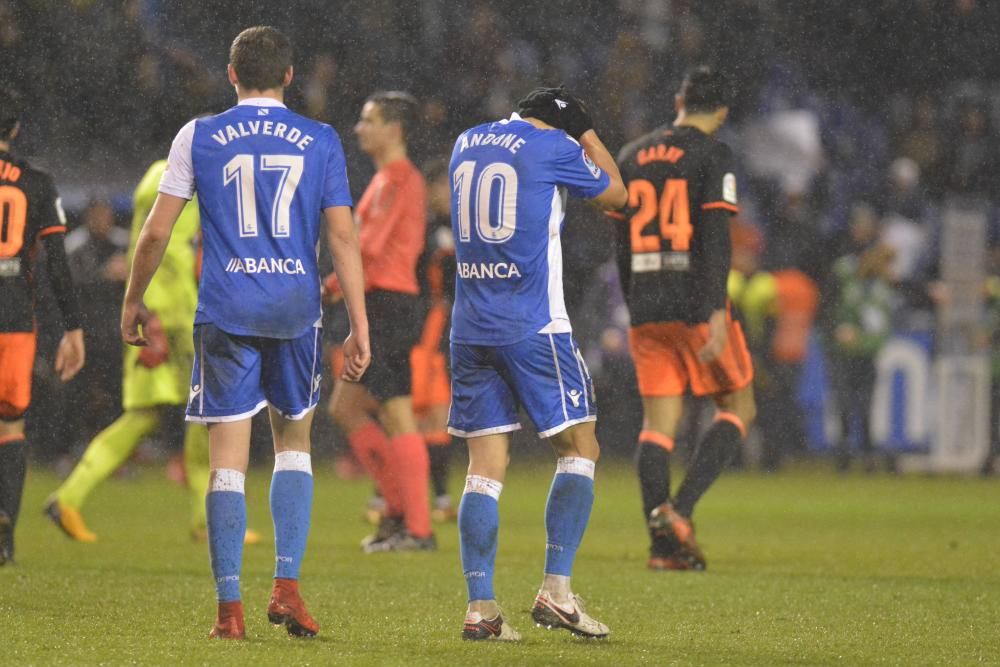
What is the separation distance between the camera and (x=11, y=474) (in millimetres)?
8016

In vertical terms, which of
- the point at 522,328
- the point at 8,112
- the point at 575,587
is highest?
the point at 8,112

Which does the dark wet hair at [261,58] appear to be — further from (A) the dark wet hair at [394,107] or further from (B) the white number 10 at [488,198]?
(A) the dark wet hair at [394,107]

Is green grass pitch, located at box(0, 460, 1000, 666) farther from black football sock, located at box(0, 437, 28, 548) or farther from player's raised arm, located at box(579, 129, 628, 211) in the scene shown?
player's raised arm, located at box(579, 129, 628, 211)

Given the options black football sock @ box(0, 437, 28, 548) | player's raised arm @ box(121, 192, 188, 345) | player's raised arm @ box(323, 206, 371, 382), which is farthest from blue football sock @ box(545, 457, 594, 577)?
black football sock @ box(0, 437, 28, 548)

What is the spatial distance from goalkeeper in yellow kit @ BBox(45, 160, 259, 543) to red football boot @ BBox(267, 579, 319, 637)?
11.5ft

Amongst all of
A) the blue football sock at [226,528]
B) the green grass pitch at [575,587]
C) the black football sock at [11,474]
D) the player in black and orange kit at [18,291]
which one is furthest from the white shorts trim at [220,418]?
the black football sock at [11,474]

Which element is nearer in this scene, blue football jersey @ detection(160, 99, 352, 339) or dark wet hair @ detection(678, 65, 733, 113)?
blue football jersey @ detection(160, 99, 352, 339)

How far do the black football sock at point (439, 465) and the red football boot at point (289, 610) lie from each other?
5.23 m

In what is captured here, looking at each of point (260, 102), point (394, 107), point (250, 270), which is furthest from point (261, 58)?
point (394, 107)

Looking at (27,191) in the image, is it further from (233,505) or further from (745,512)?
(745,512)

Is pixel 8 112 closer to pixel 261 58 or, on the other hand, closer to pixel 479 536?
pixel 261 58

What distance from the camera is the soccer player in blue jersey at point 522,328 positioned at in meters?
5.82

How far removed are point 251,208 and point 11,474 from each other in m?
3.04

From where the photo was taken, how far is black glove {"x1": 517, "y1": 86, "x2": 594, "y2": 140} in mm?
5934
